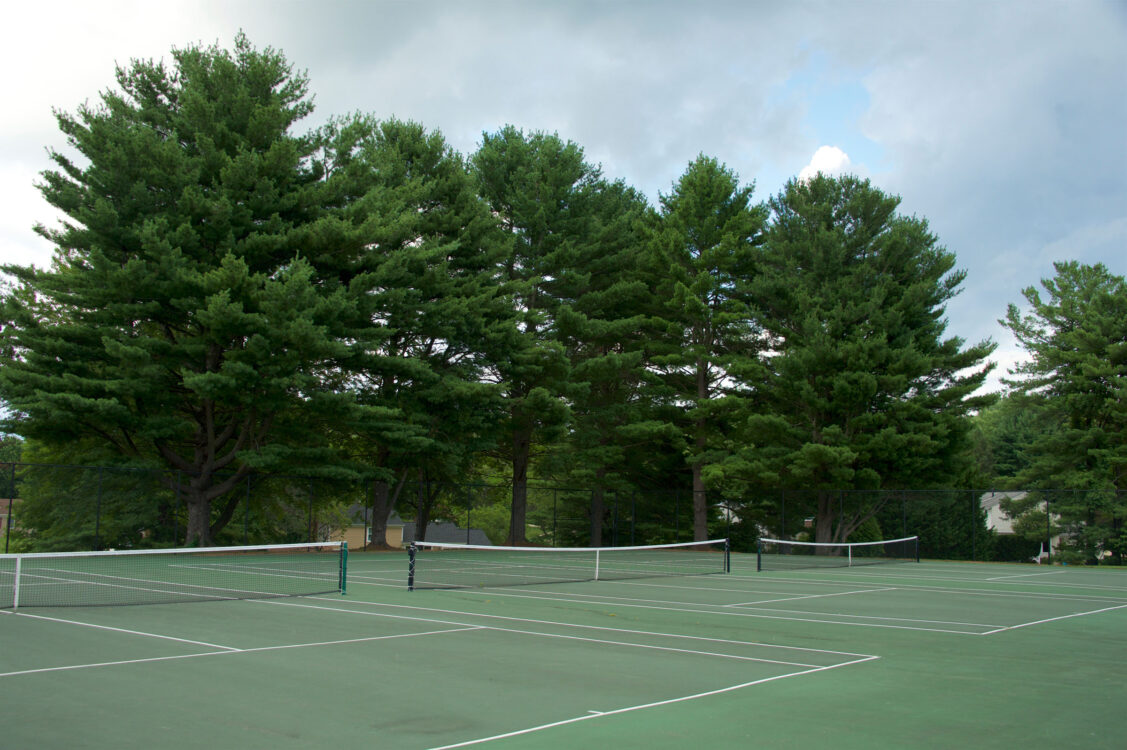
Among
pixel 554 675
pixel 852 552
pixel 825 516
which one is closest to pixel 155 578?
pixel 554 675

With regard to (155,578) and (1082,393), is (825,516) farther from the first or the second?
(155,578)

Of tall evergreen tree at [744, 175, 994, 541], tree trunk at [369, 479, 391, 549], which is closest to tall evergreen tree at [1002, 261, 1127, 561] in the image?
tall evergreen tree at [744, 175, 994, 541]

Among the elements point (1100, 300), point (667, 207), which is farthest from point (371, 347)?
point (1100, 300)

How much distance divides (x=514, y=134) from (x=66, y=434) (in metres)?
22.9

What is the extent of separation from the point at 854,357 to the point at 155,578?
27275mm

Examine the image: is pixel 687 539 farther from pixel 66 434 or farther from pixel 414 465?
pixel 66 434

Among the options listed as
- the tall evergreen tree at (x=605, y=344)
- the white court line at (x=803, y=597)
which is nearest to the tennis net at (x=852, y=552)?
the tall evergreen tree at (x=605, y=344)

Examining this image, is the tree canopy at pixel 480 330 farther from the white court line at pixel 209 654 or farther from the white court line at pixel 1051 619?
the white court line at pixel 1051 619

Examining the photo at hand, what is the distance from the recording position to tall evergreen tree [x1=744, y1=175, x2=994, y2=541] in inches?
1428

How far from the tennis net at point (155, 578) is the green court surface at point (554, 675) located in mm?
923

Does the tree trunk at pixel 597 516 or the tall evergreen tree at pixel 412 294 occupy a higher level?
the tall evergreen tree at pixel 412 294

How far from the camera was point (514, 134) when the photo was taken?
138 ft

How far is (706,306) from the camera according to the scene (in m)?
39.3

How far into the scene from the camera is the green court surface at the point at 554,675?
18.7ft
